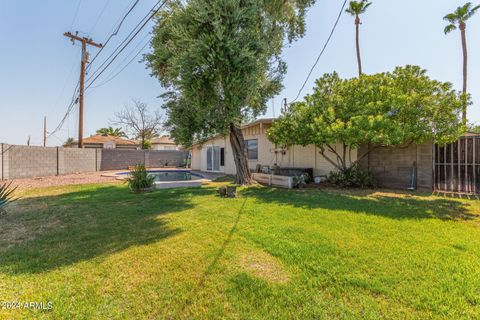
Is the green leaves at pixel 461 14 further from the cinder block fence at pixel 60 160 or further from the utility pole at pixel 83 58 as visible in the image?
the cinder block fence at pixel 60 160

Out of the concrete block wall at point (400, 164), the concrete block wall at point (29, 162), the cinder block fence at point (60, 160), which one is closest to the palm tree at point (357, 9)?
the concrete block wall at point (400, 164)

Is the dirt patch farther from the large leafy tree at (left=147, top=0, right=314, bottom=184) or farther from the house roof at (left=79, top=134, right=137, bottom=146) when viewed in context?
the house roof at (left=79, top=134, right=137, bottom=146)

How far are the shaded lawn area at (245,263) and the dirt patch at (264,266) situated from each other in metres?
0.01


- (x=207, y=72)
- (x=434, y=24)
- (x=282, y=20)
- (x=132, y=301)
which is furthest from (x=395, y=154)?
(x=132, y=301)

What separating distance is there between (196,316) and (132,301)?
735 millimetres

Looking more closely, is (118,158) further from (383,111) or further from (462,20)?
(462,20)

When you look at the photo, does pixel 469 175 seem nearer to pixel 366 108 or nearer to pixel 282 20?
pixel 366 108

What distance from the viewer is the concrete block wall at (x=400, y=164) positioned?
28.3ft

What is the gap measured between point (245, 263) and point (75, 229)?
11.9 feet

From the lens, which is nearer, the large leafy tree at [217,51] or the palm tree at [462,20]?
the large leafy tree at [217,51]

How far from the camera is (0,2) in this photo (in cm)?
862

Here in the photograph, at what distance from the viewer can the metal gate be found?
793 centimetres

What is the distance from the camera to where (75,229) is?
14.7 feet

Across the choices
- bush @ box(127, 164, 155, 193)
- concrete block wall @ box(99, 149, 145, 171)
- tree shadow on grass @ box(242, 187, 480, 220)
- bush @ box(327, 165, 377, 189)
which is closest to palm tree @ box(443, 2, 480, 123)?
bush @ box(327, 165, 377, 189)
